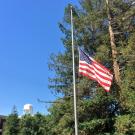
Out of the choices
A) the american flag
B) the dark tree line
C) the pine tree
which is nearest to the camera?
the american flag

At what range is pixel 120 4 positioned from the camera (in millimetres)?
33500

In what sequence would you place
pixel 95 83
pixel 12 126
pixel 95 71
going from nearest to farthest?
pixel 95 71 < pixel 95 83 < pixel 12 126

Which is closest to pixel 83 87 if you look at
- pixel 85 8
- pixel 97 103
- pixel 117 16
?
pixel 97 103

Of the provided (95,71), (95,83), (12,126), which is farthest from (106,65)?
(12,126)

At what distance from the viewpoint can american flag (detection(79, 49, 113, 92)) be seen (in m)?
19.8

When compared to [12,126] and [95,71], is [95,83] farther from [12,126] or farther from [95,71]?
[12,126]

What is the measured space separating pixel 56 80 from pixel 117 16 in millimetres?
8022

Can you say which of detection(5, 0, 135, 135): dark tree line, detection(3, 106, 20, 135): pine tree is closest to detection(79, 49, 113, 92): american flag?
detection(5, 0, 135, 135): dark tree line

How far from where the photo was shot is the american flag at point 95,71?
19797mm

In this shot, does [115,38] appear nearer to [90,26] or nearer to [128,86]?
[90,26]

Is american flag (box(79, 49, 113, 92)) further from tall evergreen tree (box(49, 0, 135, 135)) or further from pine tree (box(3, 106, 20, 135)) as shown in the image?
pine tree (box(3, 106, 20, 135))

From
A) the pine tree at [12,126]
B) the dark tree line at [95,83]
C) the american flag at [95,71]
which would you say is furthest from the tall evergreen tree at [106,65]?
the pine tree at [12,126]

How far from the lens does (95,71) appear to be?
2019cm

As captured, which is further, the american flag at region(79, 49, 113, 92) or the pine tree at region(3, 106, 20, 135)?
the pine tree at region(3, 106, 20, 135)
